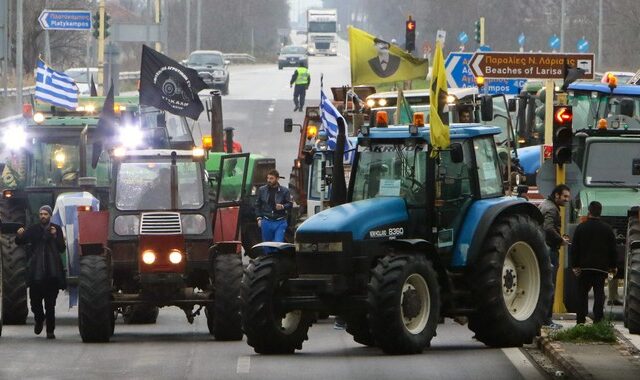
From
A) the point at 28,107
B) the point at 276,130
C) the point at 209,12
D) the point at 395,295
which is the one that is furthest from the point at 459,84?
the point at 209,12

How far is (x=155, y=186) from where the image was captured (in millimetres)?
22703

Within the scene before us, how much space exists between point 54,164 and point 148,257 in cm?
500

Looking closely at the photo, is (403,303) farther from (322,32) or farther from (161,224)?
(322,32)

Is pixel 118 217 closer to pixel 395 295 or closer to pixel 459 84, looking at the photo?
pixel 395 295

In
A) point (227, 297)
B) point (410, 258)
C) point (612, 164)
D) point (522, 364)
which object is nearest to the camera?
point (522, 364)

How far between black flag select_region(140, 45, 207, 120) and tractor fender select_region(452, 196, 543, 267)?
9.50 meters

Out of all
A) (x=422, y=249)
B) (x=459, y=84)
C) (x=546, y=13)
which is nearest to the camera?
(x=422, y=249)

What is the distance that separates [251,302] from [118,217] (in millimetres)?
A: 3623

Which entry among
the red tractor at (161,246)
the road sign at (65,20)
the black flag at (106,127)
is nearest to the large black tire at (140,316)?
the red tractor at (161,246)

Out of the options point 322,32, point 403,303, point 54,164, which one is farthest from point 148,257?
Answer: point 322,32

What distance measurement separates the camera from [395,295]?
18766 millimetres

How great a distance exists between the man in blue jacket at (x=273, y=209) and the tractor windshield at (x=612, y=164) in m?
4.92

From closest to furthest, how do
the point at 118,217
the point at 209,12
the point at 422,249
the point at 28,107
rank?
1. the point at 422,249
2. the point at 118,217
3. the point at 28,107
4. the point at 209,12

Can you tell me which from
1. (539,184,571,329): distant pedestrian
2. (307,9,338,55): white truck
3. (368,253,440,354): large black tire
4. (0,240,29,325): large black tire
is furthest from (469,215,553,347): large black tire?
(307,9,338,55): white truck
